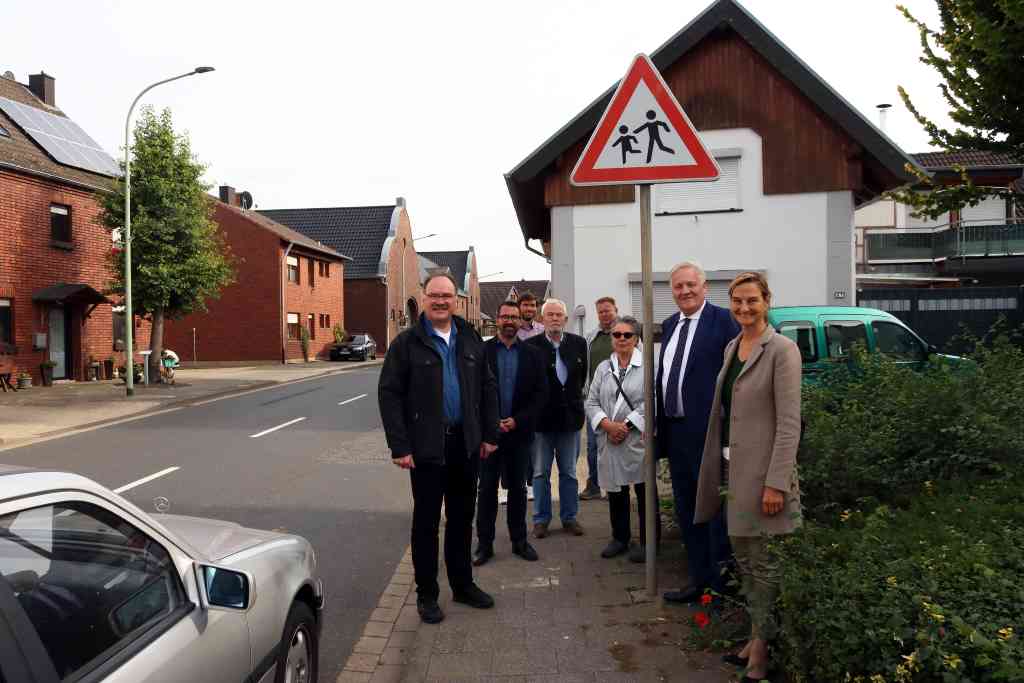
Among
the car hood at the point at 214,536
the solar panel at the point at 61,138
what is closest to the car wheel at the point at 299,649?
the car hood at the point at 214,536

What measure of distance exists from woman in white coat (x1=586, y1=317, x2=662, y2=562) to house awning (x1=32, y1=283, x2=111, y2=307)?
21.9 metres

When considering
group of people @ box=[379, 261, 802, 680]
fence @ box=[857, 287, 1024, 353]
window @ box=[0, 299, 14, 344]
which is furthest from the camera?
window @ box=[0, 299, 14, 344]

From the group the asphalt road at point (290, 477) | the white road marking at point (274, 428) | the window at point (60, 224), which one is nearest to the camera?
the asphalt road at point (290, 477)

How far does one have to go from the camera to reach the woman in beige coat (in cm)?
371

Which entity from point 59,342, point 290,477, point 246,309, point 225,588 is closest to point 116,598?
point 225,588

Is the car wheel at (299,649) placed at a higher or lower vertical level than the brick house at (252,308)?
lower

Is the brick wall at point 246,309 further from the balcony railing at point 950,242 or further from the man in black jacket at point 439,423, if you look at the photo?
the man in black jacket at point 439,423

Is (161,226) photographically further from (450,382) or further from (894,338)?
(450,382)

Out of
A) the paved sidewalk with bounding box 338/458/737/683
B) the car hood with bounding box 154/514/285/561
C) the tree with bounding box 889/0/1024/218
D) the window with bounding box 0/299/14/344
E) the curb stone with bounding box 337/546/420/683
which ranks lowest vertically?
the curb stone with bounding box 337/546/420/683

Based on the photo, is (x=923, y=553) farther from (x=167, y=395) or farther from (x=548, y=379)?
(x=167, y=395)

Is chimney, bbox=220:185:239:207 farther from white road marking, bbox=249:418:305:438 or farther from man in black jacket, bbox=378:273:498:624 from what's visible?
man in black jacket, bbox=378:273:498:624

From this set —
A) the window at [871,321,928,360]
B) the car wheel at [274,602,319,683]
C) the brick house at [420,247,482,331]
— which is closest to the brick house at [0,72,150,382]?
the window at [871,321,928,360]

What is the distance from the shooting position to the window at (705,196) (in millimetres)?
15648

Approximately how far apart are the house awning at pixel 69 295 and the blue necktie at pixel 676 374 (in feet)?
75.4
